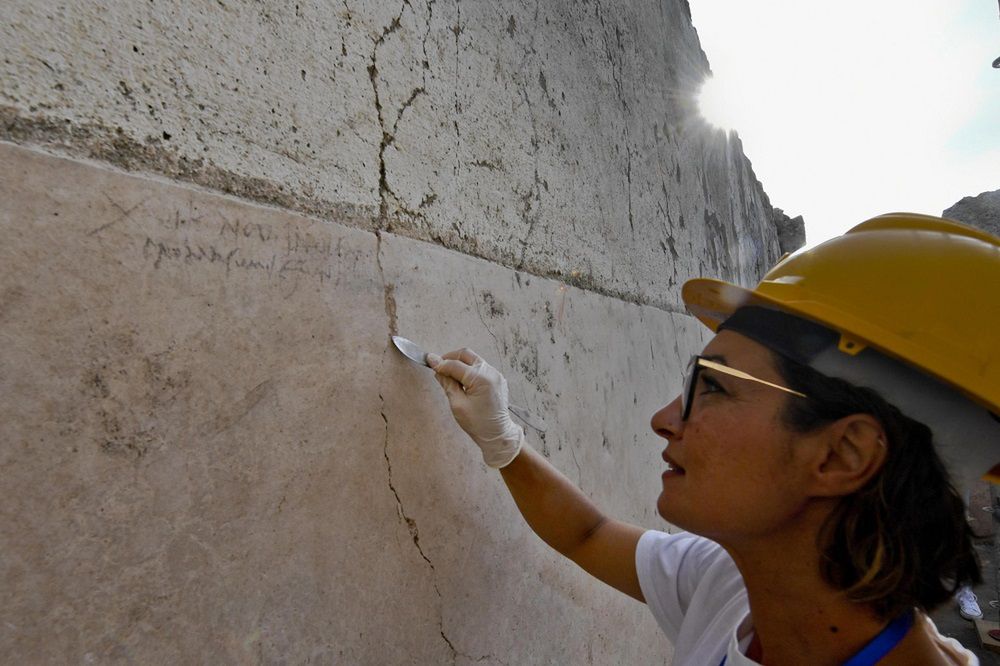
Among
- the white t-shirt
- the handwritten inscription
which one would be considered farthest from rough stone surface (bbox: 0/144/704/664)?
the white t-shirt

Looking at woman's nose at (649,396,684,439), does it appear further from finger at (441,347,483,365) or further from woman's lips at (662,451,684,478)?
finger at (441,347,483,365)

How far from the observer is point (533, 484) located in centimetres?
134

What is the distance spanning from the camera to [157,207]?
78cm

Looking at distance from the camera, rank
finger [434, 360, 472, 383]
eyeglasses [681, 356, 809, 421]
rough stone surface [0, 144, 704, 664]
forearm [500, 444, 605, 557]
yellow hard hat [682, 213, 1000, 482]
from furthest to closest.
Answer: forearm [500, 444, 605, 557], finger [434, 360, 472, 383], eyeglasses [681, 356, 809, 421], yellow hard hat [682, 213, 1000, 482], rough stone surface [0, 144, 704, 664]

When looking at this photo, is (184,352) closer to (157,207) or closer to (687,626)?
(157,207)

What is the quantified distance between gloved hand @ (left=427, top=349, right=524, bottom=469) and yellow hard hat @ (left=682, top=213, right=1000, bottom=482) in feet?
1.77

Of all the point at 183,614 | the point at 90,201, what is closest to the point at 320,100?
the point at 90,201

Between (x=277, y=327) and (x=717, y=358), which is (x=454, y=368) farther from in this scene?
(x=717, y=358)

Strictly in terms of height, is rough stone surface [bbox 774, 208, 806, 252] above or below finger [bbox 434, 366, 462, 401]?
above

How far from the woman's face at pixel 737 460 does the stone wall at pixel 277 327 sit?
0.50m

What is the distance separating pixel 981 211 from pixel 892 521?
26.2ft

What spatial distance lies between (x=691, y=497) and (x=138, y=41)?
1139 millimetres

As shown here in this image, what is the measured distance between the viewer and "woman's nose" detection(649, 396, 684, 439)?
1.11 metres

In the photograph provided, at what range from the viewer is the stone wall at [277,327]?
26.7 inches
